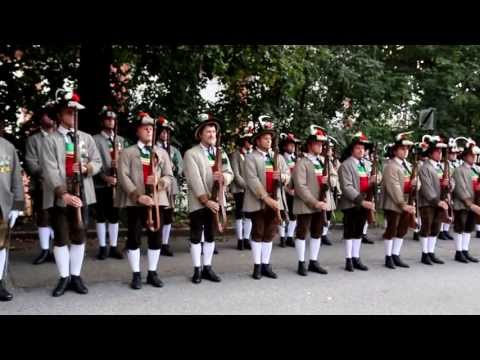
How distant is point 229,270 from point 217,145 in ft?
7.20

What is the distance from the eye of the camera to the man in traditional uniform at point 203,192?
7.45 m

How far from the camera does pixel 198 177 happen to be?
7453mm

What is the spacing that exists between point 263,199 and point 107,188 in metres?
3.02

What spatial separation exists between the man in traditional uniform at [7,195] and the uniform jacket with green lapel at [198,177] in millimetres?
2314

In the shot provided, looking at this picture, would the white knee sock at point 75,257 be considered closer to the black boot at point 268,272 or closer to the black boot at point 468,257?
the black boot at point 268,272

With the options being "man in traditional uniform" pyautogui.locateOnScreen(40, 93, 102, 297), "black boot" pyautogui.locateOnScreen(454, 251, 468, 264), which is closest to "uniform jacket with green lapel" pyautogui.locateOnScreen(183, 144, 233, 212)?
"man in traditional uniform" pyautogui.locateOnScreen(40, 93, 102, 297)

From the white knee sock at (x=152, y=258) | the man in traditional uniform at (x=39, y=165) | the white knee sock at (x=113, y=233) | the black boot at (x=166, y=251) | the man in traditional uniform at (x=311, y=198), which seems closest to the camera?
the man in traditional uniform at (x=39, y=165)

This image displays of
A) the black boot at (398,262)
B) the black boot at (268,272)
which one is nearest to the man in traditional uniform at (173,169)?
the black boot at (268,272)

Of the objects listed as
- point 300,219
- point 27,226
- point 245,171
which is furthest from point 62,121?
point 27,226

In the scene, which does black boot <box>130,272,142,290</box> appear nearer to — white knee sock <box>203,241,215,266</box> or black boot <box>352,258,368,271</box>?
white knee sock <box>203,241,215,266</box>

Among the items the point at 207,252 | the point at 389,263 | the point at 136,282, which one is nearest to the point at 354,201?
the point at 389,263

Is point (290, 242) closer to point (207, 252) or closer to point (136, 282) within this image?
point (207, 252)

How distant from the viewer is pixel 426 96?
52.2 ft

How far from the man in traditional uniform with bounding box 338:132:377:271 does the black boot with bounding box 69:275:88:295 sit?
14.3 feet
